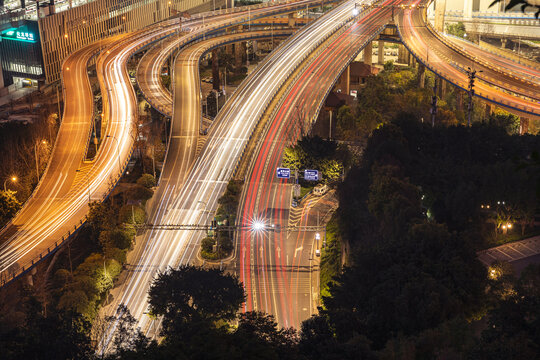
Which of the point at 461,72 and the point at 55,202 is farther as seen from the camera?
the point at 461,72

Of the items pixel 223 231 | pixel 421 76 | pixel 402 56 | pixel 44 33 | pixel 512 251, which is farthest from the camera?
pixel 402 56

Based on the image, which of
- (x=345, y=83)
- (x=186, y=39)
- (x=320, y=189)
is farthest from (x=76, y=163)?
(x=345, y=83)

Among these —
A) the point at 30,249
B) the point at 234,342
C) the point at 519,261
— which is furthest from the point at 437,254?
the point at 30,249

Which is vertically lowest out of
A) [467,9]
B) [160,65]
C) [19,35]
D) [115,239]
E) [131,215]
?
[115,239]

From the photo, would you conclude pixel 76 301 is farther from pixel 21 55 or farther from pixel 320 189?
pixel 21 55

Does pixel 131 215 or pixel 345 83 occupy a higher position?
pixel 345 83

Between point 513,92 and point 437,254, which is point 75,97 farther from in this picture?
point 437,254

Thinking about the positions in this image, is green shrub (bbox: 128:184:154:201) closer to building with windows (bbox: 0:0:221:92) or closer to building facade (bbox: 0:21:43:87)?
building with windows (bbox: 0:0:221:92)

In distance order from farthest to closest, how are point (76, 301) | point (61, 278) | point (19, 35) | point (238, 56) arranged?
1. point (238, 56)
2. point (19, 35)
3. point (61, 278)
4. point (76, 301)
